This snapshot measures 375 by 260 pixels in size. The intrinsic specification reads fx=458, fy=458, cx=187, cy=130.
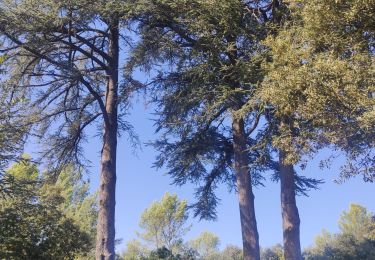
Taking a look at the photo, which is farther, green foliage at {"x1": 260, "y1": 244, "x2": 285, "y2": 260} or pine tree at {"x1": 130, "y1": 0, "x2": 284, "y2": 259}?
green foliage at {"x1": 260, "y1": 244, "x2": 285, "y2": 260}

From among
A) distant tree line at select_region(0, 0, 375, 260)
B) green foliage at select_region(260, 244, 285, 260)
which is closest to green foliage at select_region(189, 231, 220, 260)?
green foliage at select_region(260, 244, 285, 260)

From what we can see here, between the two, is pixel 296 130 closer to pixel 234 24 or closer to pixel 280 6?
pixel 234 24

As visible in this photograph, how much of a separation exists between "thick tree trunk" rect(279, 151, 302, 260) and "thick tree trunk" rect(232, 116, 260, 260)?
968mm

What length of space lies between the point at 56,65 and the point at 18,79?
1532 mm

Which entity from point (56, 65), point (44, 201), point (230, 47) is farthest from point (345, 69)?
point (44, 201)

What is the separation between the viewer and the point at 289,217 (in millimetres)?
12633

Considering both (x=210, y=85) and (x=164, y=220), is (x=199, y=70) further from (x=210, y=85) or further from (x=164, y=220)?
(x=164, y=220)

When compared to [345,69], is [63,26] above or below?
above

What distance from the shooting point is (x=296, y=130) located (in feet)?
38.1

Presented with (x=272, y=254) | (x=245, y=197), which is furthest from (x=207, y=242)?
(x=245, y=197)

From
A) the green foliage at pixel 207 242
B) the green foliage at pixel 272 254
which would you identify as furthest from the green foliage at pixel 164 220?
the green foliage at pixel 207 242

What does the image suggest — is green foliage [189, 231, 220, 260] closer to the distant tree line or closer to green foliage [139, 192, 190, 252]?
green foliage [139, 192, 190, 252]

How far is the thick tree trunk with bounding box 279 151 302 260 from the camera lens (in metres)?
12.2

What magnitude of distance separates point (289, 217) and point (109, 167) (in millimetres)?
5210
